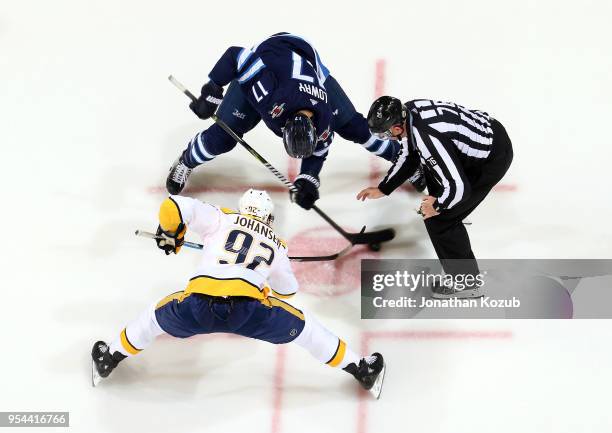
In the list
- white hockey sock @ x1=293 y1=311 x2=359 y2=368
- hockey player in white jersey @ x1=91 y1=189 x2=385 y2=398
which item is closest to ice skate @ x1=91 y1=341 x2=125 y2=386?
hockey player in white jersey @ x1=91 y1=189 x2=385 y2=398

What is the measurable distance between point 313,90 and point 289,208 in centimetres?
100

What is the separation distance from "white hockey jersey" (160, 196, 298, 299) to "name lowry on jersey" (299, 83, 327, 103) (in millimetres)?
774

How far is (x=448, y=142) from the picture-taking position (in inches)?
175

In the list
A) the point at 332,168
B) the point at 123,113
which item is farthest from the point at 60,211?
the point at 332,168

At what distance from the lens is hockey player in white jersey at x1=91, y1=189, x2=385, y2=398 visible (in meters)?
4.28

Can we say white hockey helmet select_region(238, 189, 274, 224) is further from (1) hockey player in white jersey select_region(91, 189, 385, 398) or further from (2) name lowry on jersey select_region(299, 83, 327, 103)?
(2) name lowry on jersey select_region(299, 83, 327, 103)

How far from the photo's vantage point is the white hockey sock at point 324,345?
14.8 feet

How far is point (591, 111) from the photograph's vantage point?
563 cm

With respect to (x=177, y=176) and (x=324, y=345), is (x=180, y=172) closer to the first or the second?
(x=177, y=176)

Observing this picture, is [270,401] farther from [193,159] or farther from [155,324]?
[193,159]

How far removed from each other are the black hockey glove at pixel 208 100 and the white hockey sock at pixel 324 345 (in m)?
1.32

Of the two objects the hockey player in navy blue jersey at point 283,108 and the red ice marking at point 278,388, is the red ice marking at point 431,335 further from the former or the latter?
the hockey player in navy blue jersey at point 283,108

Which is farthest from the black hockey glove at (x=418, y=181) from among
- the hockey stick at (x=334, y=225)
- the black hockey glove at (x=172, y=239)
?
the black hockey glove at (x=172, y=239)

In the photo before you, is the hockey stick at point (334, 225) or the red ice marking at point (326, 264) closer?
the hockey stick at point (334, 225)
